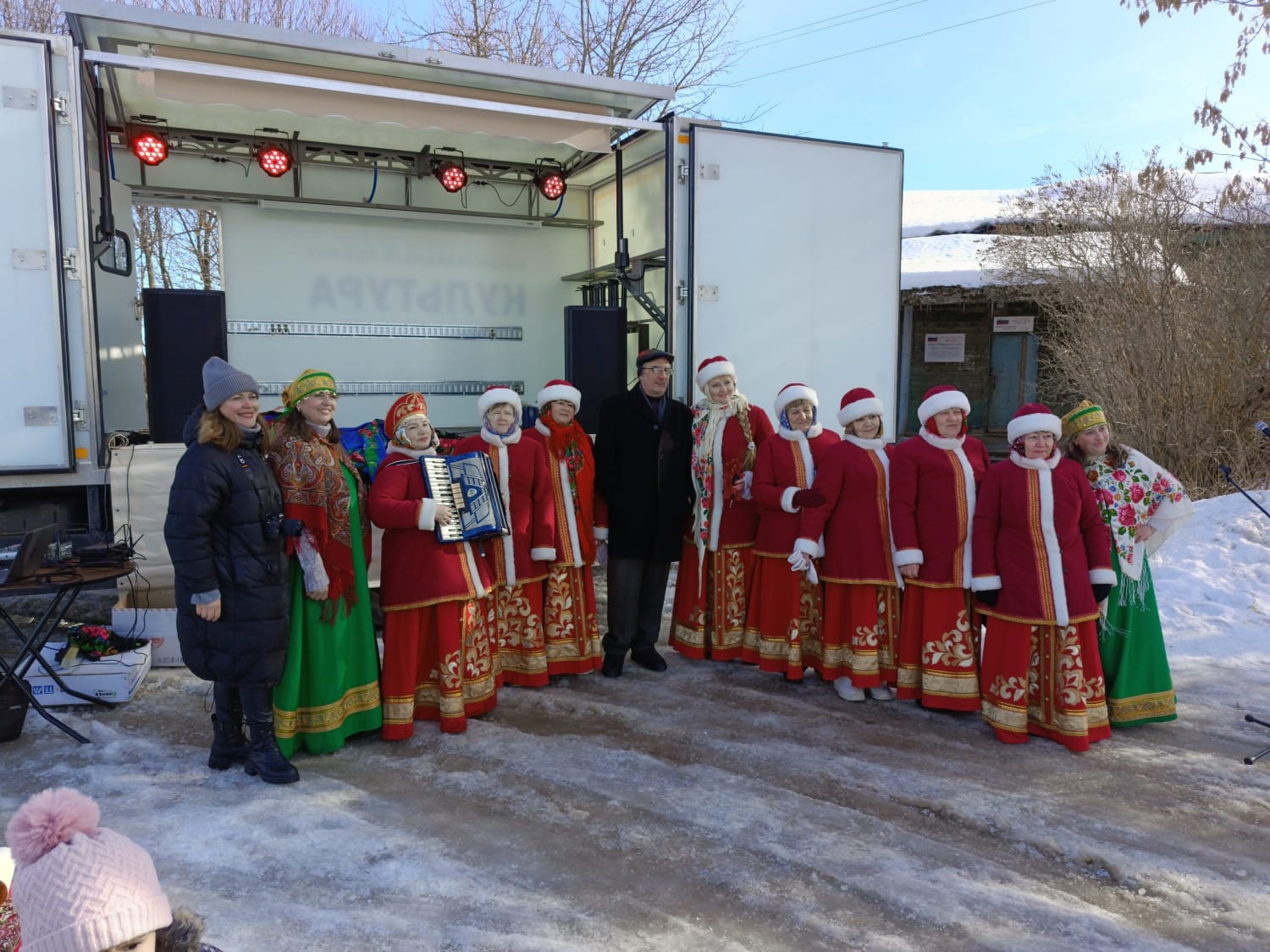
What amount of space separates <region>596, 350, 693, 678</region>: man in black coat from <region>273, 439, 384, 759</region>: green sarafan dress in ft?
4.45

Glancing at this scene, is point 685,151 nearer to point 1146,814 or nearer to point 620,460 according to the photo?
point 620,460

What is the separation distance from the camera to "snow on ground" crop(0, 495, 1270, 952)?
7.86 ft

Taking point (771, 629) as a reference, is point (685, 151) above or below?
above

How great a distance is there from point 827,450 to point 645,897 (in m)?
2.46

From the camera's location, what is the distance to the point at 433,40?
1495cm

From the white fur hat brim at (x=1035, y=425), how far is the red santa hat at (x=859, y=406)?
63 cm

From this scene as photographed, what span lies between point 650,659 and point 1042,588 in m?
1.96

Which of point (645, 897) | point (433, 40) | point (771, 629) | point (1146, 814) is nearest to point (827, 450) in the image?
point (771, 629)

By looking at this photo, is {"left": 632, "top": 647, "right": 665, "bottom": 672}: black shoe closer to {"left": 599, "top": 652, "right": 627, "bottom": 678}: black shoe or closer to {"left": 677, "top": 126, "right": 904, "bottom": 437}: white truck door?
{"left": 599, "top": 652, "right": 627, "bottom": 678}: black shoe

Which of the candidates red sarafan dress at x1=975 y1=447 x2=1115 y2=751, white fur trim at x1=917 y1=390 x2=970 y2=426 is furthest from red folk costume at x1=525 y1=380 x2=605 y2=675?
red sarafan dress at x1=975 y1=447 x2=1115 y2=751

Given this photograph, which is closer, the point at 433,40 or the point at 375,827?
the point at 375,827

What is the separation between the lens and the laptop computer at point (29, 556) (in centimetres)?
330

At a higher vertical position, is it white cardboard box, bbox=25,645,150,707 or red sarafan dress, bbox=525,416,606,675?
red sarafan dress, bbox=525,416,606,675

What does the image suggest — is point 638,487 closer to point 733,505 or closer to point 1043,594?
point 733,505
